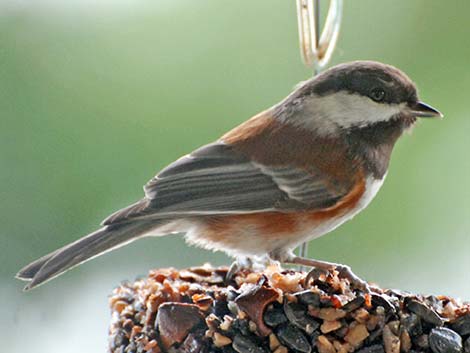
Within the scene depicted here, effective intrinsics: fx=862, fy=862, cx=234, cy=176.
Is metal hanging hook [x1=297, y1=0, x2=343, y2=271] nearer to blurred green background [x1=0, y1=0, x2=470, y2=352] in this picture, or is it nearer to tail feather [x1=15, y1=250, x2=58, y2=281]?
blurred green background [x1=0, y1=0, x2=470, y2=352]

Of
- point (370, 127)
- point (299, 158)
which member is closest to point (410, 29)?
point (370, 127)

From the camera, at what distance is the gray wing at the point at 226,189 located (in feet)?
8.86

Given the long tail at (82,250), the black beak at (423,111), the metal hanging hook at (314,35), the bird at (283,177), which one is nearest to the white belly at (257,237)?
the bird at (283,177)

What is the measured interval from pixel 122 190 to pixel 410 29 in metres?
1.36

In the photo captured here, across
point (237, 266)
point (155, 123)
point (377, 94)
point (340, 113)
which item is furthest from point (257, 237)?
point (155, 123)

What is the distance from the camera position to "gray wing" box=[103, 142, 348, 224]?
8.86ft

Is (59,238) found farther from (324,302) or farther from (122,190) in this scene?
(324,302)

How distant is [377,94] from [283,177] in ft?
1.43

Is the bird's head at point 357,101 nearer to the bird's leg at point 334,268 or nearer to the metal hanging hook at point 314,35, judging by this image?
the metal hanging hook at point 314,35

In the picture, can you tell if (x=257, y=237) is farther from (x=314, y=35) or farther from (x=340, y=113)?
(x=314, y=35)

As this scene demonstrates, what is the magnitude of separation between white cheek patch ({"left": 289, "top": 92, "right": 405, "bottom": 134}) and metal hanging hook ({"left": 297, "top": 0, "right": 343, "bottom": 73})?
151 mm

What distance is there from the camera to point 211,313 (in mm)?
2277

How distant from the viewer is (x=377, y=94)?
2.90 m

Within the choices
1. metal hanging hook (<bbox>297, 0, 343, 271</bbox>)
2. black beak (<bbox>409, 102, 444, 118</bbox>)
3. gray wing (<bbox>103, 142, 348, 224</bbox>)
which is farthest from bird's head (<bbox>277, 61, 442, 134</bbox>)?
gray wing (<bbox>103, 142, 348, 224</bbox>)
